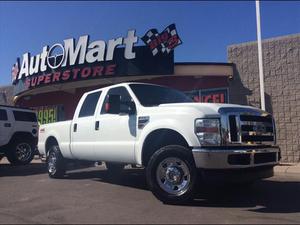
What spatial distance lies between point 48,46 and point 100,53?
3267 millimetres

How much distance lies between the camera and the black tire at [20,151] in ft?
47.9

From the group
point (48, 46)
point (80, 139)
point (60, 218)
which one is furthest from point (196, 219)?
point (48, 46)

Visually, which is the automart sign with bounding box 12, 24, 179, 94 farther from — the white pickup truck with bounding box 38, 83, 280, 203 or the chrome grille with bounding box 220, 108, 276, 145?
the chrome grille with bounding box 220, 108, 276, 145

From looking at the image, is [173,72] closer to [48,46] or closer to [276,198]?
[48,46]

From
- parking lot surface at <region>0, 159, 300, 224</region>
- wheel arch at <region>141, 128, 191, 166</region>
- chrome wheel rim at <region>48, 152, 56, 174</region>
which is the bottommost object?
parking lot surface at <region>0, 159, 300, 224</region>

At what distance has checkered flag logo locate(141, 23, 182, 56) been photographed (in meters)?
16.0

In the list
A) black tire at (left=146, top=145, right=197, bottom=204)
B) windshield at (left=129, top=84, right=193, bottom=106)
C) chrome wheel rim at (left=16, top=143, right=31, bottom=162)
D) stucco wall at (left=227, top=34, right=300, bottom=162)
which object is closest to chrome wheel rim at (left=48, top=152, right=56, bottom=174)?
windshield at (left=129, top=84, right=193, bottom=106)

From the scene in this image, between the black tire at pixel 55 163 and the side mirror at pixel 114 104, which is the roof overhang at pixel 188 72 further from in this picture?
the side mirror at pixel 114 104

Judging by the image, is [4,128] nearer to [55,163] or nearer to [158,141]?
[55,163]

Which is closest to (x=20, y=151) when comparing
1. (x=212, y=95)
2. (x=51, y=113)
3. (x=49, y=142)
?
(x=49, y=142)

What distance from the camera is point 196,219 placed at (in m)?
5.70

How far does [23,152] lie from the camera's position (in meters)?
15.0

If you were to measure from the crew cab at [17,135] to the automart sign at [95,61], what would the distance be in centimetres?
285

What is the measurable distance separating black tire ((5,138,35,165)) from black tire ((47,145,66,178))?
4.47 meters
